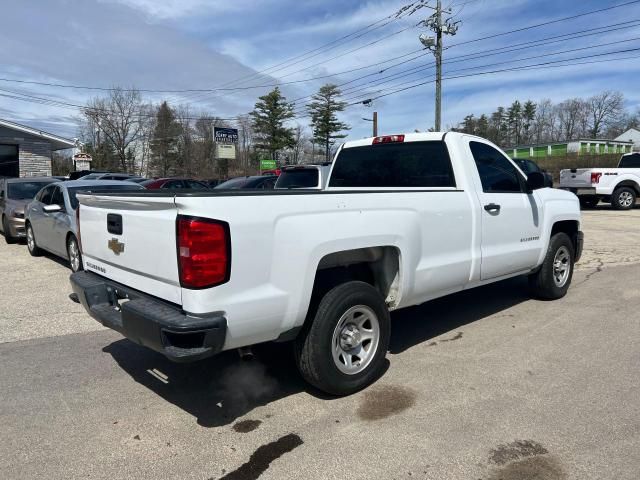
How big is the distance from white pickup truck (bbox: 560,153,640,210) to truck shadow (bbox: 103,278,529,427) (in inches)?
579

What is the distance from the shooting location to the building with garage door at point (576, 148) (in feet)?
179

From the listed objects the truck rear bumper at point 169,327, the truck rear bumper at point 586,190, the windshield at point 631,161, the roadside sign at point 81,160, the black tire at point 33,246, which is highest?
the roadside sign at point 81,160

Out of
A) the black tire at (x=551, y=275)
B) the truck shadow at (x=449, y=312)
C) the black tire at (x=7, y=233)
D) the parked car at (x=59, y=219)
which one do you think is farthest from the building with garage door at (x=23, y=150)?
the black tire at (x=551, y=275)

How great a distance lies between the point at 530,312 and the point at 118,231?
186 inches

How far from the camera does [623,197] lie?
18.5 m

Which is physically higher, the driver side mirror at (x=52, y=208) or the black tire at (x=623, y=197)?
the driver side mirror at (x=52, y=208)

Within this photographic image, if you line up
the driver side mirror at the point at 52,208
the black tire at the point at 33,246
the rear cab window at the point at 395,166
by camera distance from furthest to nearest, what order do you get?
the black tire at the point at 33,246
the driver side mirror at the point at 52,208
the rear cab window at the point at 395,166

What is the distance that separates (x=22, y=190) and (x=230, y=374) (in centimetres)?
1073

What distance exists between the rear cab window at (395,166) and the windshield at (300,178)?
4803mm

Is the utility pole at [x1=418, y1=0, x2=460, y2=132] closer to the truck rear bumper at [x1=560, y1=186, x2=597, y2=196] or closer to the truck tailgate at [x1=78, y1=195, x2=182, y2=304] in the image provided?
the truck rear bumper at [x1=560, y1=186, x2=597, y2=196]

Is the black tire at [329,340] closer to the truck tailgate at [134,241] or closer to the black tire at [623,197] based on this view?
the truck tailgate at [134,241]

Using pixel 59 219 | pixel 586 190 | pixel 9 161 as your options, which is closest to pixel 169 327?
pixel 59 219

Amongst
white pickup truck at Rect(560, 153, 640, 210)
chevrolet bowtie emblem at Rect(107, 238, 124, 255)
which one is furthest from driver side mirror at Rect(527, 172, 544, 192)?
white pickup truck at Rect(560, 153, 640, 210)

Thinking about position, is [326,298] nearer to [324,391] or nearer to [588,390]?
[324,391]
